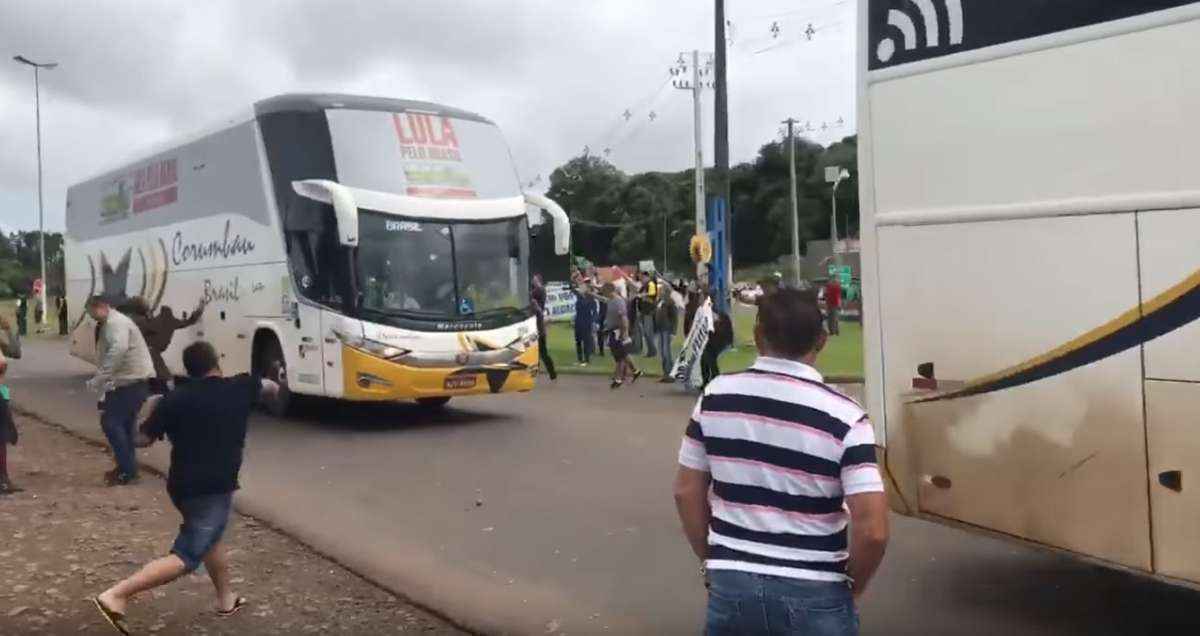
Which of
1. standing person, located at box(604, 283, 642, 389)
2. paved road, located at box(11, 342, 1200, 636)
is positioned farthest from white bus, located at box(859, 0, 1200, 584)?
standing person, located at box(604, 283, 642, 389)

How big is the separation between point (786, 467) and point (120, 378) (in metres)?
7.97

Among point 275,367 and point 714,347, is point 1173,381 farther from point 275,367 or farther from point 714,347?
point 714,347

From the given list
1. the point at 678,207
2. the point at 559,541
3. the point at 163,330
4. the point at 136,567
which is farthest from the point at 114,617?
the point at 678,207

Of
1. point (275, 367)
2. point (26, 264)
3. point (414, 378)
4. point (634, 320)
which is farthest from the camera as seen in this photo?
point (26, 264)

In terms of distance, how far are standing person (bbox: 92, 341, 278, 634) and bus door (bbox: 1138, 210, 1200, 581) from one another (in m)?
4.13

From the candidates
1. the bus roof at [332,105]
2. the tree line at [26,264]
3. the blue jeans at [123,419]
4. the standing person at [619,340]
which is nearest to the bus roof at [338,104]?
Result: the bus roof at [332,105]

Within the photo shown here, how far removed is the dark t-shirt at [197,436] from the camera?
5402 mm

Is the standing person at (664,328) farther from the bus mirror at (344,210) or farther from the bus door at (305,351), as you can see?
the bus mirror at (344,210)

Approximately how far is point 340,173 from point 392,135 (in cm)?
83

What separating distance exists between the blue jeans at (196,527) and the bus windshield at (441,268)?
22.8 feet

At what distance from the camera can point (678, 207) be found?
95188 millimetres

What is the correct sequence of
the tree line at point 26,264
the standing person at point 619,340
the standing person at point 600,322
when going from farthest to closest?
the tree line at point 26,264 < the standing person at point 600,322 < the standing person at point 619,340

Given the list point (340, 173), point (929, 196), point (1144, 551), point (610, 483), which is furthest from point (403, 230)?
point (1144, 551)

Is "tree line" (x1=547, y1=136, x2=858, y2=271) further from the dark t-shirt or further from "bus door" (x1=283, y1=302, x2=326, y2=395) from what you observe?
the dark t-shirt
